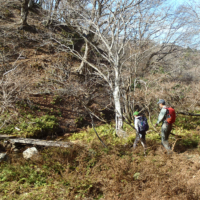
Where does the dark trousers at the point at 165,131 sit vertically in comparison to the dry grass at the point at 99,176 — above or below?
above

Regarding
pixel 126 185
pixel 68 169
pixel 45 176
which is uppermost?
pixel 126 185

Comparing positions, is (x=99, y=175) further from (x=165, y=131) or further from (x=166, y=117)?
(x=166, y=117)

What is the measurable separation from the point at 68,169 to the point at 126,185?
→ 200 cm

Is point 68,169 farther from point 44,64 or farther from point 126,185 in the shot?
point 44,64

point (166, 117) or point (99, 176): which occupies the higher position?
point (166, 117)

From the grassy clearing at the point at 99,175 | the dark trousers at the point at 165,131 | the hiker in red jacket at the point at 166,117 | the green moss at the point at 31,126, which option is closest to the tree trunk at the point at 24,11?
the green moss at the point at 31,126

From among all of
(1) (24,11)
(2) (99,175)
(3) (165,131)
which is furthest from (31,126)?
(1) (24,11)

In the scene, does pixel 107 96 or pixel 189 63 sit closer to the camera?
pixel 107 96

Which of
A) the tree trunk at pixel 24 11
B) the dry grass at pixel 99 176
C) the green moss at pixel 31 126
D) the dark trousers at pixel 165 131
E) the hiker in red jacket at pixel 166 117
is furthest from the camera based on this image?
the tree trunk at pixel 24 11

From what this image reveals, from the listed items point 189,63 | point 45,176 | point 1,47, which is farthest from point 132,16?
point 189,63

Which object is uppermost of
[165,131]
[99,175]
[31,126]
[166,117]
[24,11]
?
[24,11]

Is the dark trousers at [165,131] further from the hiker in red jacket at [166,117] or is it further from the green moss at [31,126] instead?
the green moss at [31,126]

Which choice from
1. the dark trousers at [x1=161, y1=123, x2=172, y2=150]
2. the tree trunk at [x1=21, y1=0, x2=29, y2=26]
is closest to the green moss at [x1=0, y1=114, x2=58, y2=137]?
the dark trousers at [x1=161, y1=123, x2=172, y2=150]

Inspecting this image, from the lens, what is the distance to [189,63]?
98.1 feet
